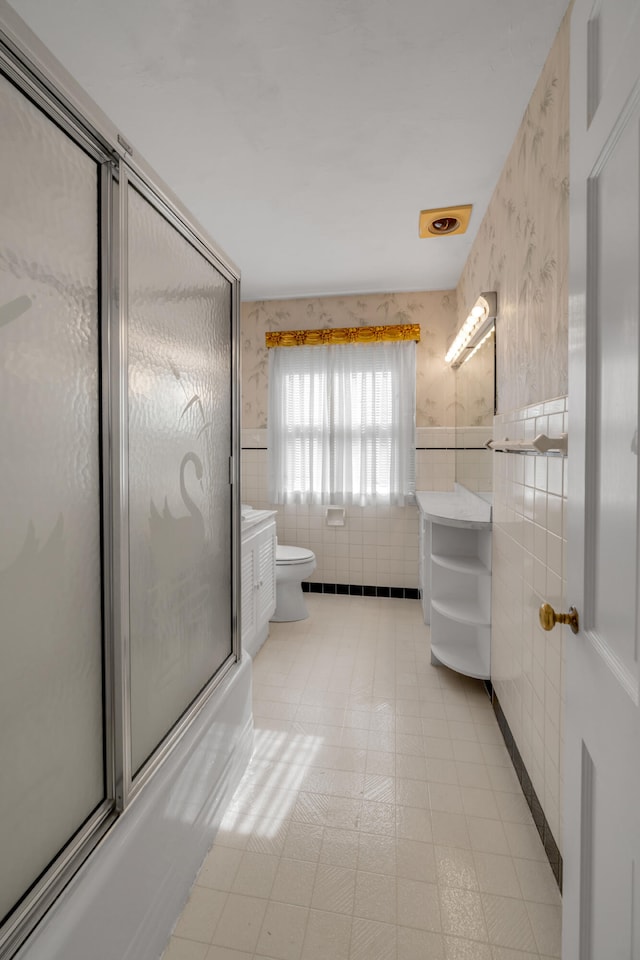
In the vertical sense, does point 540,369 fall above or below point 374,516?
above

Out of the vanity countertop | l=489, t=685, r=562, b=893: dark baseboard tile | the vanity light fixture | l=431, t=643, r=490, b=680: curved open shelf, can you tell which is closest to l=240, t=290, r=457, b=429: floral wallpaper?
the vanity light fixture

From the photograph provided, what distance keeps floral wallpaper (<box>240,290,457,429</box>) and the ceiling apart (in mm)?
988

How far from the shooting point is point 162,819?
1.10 metres

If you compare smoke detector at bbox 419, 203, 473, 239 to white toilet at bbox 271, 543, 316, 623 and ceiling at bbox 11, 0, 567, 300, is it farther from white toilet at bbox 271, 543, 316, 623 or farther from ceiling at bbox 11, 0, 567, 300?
white toilet at bbox 271, 543, 316, 623

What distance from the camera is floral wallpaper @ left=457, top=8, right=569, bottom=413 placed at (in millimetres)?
1340

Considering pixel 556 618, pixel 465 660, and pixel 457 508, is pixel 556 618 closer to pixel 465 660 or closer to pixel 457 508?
pixel 465 660

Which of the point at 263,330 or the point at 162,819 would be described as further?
the point at 263,330

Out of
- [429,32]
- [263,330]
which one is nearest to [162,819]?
[429,32]

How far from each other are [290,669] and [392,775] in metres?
0.89

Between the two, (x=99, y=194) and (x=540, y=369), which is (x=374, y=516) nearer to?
(x=540, y=369)

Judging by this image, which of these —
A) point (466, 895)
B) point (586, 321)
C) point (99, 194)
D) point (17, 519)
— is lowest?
point (466, 895)

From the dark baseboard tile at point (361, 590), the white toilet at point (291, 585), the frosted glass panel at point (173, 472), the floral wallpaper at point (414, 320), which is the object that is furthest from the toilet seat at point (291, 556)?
the frosted glass panel at point (173, 472)

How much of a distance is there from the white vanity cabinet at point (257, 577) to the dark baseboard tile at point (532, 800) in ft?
4.01

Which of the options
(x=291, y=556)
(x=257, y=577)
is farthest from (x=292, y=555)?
(x=257, y=577)
